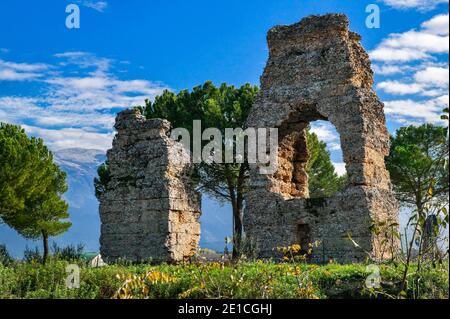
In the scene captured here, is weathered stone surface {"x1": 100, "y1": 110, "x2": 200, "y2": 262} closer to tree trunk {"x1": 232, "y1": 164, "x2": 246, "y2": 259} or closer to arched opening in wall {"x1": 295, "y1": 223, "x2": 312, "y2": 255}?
arched opening in wall {"x1": 295, "y1": 223, "x2": 312, "y2": 255}

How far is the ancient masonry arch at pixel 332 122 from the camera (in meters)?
13.3

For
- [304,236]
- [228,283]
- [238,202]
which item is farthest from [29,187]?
[228,283]

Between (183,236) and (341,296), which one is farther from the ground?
(183,236)

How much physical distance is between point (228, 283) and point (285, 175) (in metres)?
8.03

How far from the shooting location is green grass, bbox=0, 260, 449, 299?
24.2 feet

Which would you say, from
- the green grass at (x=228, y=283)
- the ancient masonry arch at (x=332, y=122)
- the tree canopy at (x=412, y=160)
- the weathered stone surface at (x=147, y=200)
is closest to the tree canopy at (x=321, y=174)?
the tree canopy at (x=412, y=160)

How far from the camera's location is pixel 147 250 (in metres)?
12.9

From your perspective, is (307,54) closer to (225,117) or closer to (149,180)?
(149,180)

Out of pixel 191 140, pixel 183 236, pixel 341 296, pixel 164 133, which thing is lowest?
pixel 341 296

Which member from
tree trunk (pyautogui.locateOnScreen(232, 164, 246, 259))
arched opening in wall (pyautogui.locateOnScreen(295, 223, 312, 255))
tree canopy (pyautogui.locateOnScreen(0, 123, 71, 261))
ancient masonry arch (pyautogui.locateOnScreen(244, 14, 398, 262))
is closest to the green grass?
ancient masonry arch (pyautogui.locateOnScreen(244, 14, 398, 262))
